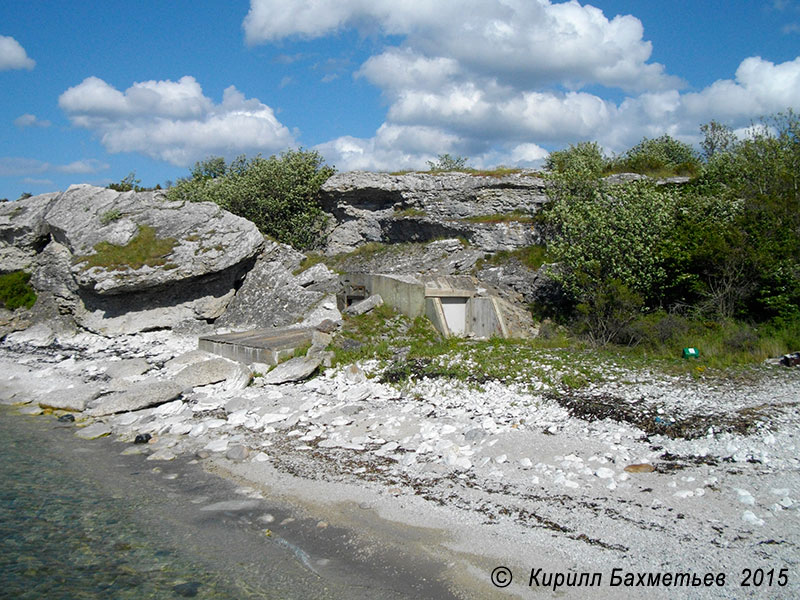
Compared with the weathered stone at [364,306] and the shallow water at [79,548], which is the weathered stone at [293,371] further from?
the shallow water at [79,548]

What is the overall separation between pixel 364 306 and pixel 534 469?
11006 mm

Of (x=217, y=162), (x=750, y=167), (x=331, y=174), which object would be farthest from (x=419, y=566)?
(x=217, y=162)

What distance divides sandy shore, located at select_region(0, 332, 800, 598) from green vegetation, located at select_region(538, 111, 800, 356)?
3.03 metres

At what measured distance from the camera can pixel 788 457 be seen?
7445 mm

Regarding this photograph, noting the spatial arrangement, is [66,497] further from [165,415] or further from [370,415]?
[370,415]

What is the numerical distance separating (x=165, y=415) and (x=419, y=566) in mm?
7854

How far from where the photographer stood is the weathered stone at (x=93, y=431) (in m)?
10.8

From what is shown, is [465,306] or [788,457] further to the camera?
[465,306]

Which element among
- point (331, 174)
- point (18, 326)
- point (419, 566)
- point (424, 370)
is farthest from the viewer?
point (331, 174)

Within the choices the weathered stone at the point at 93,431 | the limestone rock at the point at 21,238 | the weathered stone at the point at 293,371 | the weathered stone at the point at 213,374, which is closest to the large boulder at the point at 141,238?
Answer: the limestone rock at the point at 21,238

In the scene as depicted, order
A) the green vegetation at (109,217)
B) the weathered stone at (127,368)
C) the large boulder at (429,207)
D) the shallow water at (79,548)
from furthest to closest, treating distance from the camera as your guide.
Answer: the large boulder at (429,207), the green vegetation at (109,217), the weathered stone at (127,368), the shallow water at (79,548)

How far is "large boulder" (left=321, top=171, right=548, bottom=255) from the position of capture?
73.4 feet

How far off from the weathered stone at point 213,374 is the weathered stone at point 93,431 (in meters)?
2.48

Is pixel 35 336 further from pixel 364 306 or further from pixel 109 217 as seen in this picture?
Result: pixel 364 306
